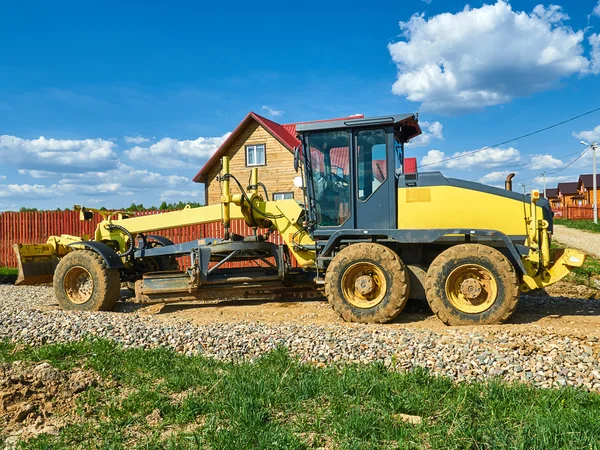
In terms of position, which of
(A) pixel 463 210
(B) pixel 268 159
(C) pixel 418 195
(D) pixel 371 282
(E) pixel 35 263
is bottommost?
(D) pixel 371 282

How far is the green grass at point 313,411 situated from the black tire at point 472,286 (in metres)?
2.36

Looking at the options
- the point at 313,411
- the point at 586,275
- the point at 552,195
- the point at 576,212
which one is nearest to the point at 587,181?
the point at 552,195

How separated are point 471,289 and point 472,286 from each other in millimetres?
45

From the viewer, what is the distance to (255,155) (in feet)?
86.2

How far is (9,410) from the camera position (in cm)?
415

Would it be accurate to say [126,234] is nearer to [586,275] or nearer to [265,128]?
[586,275]

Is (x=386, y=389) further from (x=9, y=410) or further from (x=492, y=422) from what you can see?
(x=9, y=410)

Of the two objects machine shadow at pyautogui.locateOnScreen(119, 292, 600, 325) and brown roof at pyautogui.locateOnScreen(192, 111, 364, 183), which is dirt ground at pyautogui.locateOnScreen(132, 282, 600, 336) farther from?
brown roof at pyautogui.locateOnScreen(192, 111, 364, 183)

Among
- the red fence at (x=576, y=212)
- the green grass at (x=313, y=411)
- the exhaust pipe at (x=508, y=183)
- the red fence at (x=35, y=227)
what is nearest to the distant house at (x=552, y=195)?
the red fence at (x=576, y=212)

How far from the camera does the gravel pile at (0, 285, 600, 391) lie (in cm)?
469

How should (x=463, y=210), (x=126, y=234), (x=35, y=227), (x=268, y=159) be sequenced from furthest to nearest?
(x=268, y=159)
(x=35, y=227)
(x=126, y=234)
(x=463, y=210)

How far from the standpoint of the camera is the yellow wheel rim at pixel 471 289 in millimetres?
6758

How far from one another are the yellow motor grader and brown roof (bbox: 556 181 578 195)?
77.2 m

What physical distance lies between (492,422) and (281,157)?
23.0 m
